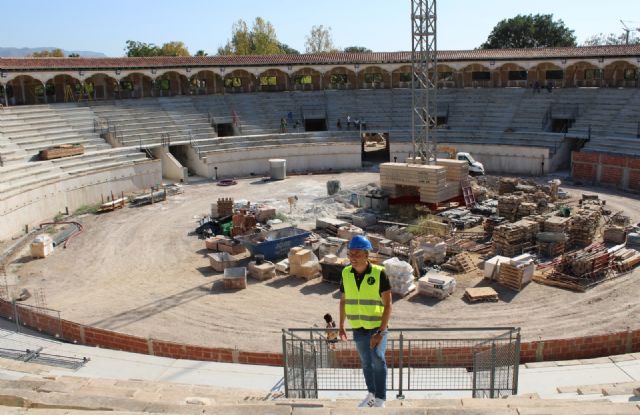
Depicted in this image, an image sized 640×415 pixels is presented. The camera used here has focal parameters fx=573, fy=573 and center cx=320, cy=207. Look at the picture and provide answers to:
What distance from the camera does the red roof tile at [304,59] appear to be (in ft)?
135

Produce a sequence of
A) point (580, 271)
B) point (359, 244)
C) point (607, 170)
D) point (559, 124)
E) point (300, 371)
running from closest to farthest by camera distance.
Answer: point (359, 244), point (300, 371), point (580, 271), point (607, 170), point (559, 124)

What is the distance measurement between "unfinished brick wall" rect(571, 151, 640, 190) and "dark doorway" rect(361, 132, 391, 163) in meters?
13.8

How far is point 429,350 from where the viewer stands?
11.3 m

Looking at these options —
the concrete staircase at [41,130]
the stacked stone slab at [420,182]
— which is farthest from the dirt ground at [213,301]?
the concrete staircase at [41,130]

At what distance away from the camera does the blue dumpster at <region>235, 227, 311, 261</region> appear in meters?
20.2

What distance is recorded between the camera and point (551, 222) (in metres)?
20.9

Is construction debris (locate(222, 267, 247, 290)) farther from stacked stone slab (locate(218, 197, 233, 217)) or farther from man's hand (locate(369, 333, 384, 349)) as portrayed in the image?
man's hand (locate(369, 333, 384, 349))

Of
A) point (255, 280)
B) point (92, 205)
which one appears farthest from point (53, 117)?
point (255, 280)

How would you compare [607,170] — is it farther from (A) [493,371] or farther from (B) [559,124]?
(A) [493,371]

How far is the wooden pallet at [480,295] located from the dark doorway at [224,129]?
30677 mm

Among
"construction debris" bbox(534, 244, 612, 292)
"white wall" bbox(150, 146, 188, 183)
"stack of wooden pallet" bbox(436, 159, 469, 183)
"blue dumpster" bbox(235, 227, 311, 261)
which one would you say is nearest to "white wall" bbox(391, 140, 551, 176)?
"stack of wooden pallet" bbox(436, 159, 469, 183)

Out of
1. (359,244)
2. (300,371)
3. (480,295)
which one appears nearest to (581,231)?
(480,295)

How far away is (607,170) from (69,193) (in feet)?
95.3

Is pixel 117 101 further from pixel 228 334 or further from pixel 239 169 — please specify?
pixel 228 334
